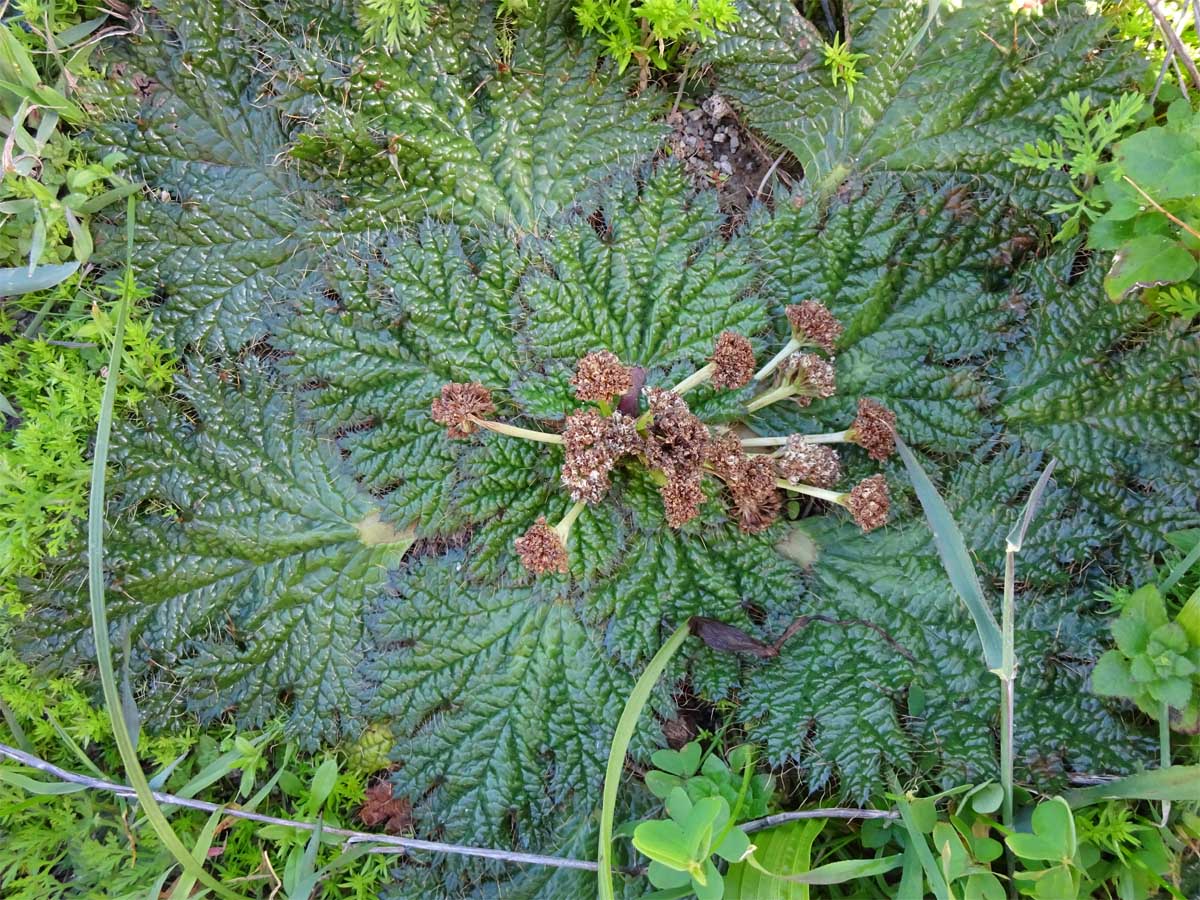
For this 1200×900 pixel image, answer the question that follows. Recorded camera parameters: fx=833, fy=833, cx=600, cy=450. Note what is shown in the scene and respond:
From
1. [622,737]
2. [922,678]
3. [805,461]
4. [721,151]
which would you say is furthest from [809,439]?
[721,151]

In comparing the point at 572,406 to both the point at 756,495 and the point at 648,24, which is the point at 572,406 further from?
the point at 648,24

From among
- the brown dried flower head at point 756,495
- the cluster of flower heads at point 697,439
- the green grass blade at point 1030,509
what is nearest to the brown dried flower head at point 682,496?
the cluster of flower heads at point 697,439

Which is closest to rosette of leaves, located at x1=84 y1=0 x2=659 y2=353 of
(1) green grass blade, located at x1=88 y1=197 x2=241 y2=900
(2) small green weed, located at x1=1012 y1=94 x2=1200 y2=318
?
(1) green grass blade, located at x1=88 y1=197 x2=241 y2=900

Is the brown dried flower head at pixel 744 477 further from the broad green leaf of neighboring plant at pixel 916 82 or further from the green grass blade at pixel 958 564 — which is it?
A: the broad green leaf of neighboring plant at pixel 916 82

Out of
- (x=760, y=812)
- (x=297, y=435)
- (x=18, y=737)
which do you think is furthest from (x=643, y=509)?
(x=18, y=737)

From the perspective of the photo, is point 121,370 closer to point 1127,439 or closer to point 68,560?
point 68,560

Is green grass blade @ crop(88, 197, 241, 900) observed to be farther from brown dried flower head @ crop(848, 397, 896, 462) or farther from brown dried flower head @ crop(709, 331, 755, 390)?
brown dried flower head @ crop(848, 397, 896, 462)

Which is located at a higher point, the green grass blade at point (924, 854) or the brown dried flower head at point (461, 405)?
the brown dried flower head at point (461, 405)
